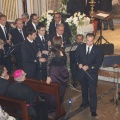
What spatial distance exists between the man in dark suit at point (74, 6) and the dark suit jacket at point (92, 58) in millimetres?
6999

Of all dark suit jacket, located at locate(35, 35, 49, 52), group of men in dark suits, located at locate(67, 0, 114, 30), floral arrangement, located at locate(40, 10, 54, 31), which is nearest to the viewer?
dark suit jacket, located at locate(35, 35, 49, 52)

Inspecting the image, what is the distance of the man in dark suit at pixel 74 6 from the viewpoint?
13167 mm

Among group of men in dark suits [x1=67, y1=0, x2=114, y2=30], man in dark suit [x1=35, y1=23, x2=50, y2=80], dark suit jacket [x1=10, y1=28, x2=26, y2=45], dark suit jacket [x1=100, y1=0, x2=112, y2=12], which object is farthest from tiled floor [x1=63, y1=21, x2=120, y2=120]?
dark suit jacket [x1=100, y1=0, x2=112, y2=12]

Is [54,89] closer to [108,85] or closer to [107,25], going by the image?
[108,85]

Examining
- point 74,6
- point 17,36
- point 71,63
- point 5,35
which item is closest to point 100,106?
point 71,63

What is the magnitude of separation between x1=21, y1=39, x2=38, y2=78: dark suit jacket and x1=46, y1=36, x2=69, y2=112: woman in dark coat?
74cm

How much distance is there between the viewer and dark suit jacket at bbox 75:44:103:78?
245 inches

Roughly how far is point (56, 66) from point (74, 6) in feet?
25.1

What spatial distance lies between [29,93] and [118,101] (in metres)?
2.69

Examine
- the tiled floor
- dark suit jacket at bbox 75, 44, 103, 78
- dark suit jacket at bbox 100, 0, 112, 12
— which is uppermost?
dark suit jacket at bbox 100, 0, 112, 12

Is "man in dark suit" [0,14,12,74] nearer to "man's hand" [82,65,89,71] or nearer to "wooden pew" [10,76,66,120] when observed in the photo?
"wooden pew" [10,76,66,120]

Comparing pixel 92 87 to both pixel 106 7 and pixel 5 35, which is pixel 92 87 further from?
pixel 106 7

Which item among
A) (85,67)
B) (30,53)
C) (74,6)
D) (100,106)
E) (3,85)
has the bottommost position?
(100,106)

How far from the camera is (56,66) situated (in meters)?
6.37
